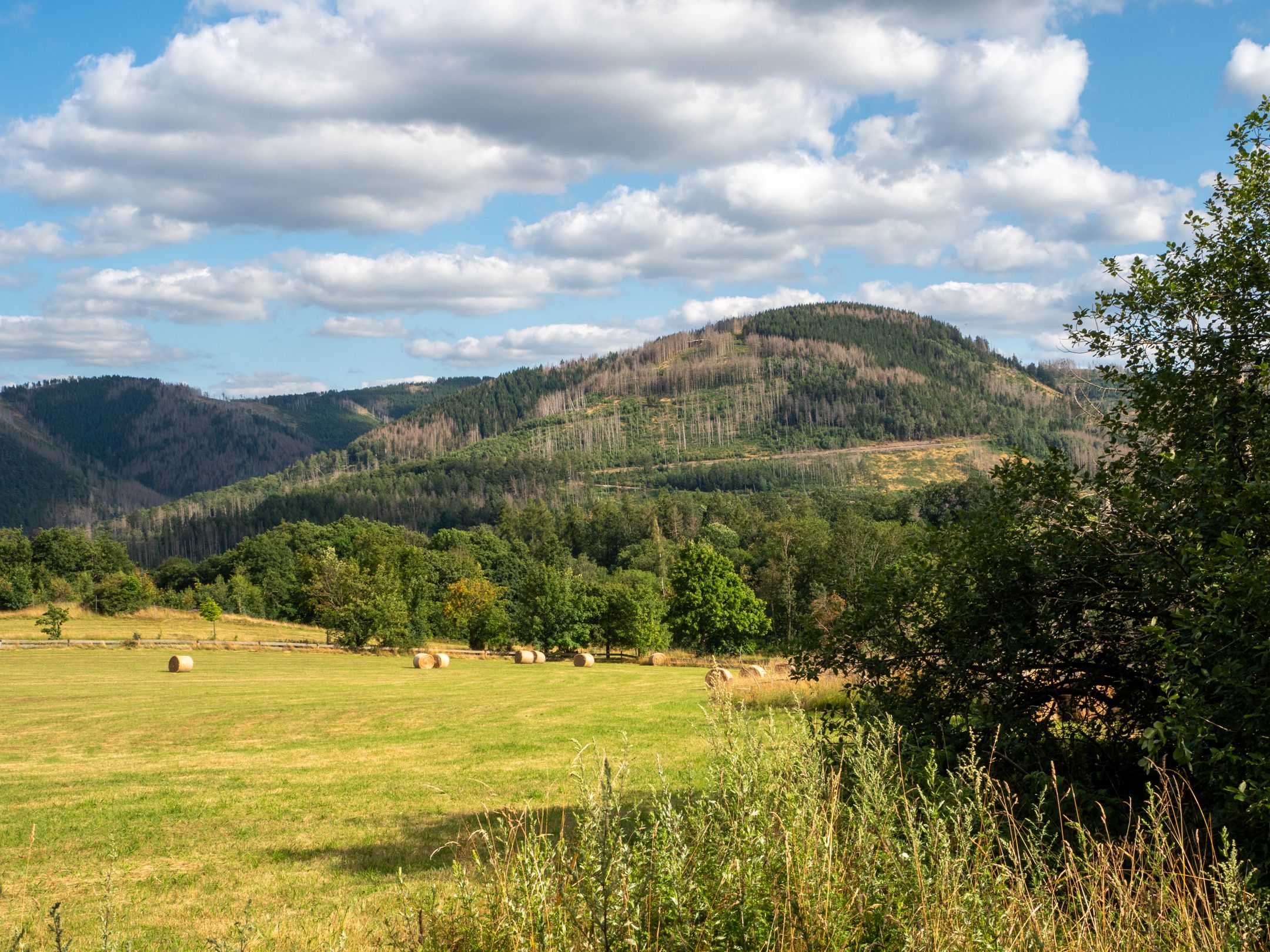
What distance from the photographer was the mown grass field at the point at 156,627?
58731 millimetres

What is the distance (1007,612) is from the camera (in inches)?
353

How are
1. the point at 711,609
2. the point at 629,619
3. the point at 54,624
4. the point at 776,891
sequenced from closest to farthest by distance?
the point at 776,891
the point at 54,624
the point at 711,609
the point at 629,619

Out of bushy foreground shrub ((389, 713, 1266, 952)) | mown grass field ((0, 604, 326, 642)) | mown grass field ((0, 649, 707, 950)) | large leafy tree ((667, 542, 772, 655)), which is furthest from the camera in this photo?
large leafy tree ((667, 542, 772, 655))

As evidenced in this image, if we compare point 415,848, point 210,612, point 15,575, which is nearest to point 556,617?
point 210,612

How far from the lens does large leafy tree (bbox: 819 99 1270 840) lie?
782 cm

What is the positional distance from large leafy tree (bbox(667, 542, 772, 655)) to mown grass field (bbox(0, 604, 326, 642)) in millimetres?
29246

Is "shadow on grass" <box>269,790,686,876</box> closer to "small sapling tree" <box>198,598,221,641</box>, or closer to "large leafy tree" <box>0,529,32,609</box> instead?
"small sapling tree" <box>198,598,221,641</box>

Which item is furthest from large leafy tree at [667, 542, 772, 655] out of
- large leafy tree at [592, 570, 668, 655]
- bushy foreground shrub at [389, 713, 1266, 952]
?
bushy foreground shrub at [389, 713, 1266, 952]

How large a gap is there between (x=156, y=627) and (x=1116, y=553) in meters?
73.4

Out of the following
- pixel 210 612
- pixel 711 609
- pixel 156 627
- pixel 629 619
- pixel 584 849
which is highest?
pixel 584 849

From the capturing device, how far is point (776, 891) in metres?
4.83

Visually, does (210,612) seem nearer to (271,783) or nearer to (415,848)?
(271,783)

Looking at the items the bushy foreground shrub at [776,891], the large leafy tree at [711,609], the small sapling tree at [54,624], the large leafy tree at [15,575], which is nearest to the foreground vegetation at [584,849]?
the bushy foreground shrub at [776,891]

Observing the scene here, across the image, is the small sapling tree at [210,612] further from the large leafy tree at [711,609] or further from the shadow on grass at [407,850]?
the shadow on grass at [407,850]
